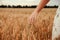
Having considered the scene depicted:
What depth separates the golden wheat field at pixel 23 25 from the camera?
112 centimetres

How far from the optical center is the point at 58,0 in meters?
0.88

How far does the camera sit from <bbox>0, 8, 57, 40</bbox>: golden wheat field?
112 centimetres

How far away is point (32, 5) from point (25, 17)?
0.35 feet

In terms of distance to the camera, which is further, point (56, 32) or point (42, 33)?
point (42, 33)

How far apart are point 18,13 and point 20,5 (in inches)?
2.5

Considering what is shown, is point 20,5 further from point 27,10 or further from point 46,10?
point 46,10

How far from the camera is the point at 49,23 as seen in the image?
112 cm

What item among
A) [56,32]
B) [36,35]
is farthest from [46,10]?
[56,32]

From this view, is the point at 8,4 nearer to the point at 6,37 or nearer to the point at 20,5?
the point at 20,5

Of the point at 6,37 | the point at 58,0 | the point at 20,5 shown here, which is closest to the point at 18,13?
the point at 20,5

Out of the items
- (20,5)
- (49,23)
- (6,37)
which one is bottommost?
(6,37)

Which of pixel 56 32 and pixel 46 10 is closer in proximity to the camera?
pixel 56 32

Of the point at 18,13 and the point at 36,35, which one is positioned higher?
the point at 18,13

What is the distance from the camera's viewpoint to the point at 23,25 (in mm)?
1146
